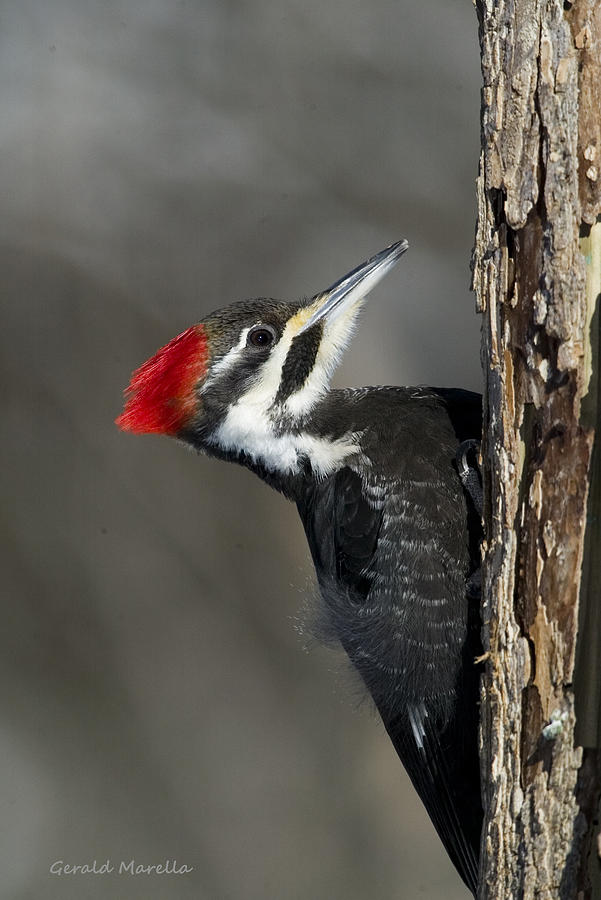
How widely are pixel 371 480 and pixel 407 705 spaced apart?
61 centimetres

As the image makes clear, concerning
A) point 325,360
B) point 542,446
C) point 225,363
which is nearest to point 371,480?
point 325,360

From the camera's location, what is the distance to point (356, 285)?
2654mm

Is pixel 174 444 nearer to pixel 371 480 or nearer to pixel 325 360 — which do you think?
pixel 325 360

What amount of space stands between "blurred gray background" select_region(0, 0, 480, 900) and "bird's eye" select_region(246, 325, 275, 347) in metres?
1.98

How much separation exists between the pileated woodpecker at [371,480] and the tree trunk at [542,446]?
0.60 meters

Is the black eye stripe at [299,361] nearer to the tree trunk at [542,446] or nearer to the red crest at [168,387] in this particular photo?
the red crest at [168,387]

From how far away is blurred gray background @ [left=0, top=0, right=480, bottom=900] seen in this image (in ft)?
15.1

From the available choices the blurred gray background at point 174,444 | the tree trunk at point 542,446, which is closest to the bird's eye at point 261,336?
the tree trunk at point 542,446

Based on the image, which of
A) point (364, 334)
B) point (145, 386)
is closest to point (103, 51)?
point (364, 334)

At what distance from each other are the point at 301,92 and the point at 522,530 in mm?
3472

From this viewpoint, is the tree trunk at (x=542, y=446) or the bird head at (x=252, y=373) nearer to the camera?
the tree trunk at (x=542, y=446)

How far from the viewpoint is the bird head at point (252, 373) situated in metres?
2.63

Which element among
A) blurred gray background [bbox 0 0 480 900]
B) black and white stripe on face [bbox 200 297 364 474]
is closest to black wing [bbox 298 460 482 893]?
black and white stripe on face [bbox 200 297 364 474]

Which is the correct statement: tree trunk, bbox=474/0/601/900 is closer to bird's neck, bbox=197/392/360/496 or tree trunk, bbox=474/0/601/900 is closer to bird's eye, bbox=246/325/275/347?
bird's neck, bbox=197/392/360/496
